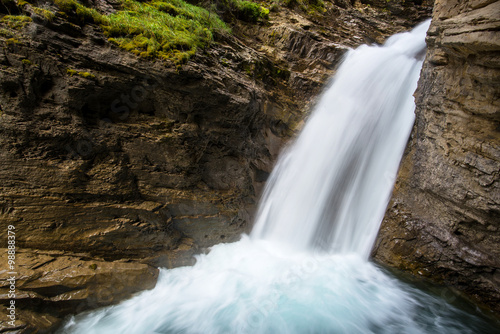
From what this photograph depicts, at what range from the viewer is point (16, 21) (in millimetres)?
3207

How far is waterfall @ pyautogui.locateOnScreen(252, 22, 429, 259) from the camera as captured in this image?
240 inches

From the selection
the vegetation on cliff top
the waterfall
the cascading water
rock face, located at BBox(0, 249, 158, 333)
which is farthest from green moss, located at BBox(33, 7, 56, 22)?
the waterfall

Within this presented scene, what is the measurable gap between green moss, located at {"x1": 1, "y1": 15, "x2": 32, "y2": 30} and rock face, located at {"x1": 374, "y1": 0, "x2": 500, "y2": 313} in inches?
277

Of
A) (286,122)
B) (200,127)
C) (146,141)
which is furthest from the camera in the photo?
(286,122)

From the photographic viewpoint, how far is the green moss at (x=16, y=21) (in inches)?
125

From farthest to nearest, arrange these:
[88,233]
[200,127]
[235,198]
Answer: [235,198] < [200,127] < [88,233]

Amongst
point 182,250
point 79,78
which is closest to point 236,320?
point 182,250

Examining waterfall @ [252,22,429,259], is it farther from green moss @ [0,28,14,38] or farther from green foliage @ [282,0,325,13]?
green moss @ [0,28,14,38]

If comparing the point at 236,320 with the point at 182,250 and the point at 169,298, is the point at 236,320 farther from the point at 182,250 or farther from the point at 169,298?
the point at 182,250

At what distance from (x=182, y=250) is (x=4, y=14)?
512 cm

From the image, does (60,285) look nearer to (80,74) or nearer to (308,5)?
(80,74)

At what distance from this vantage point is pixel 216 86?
448 centimetres

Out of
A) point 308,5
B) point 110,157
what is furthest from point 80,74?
point 308,5

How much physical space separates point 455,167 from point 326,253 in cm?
355
